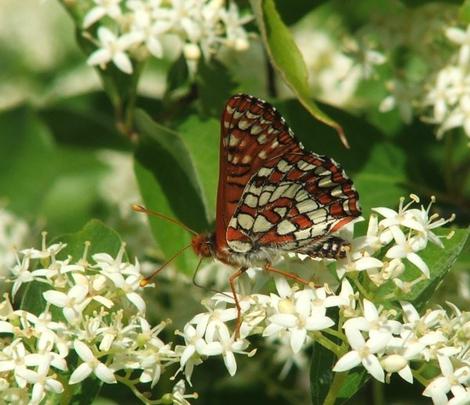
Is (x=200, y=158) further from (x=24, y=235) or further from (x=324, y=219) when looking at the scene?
(x=24, y=235)

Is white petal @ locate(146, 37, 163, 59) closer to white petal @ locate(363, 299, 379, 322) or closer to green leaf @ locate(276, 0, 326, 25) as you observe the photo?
green leaf @ locate(276, 0, 326, 25)

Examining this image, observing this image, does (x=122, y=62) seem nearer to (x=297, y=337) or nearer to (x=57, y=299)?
(x=57, y=299)

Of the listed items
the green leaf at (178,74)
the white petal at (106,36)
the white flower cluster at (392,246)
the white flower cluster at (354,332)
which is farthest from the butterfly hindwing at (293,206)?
the white petal at (106,36)

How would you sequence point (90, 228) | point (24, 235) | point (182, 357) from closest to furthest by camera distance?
1. point (182, 357)
2. point (90, 228)
3. point (24, 235)

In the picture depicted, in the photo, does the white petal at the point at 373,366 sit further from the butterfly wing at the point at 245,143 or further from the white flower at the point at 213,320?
the butterfly wing at the point at 245,143

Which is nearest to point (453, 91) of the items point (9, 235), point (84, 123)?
point (84, 123)

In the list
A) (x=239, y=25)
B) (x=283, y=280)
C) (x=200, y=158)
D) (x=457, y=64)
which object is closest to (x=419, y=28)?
(x=457, y=64)

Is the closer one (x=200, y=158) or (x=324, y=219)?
(x=324, y=219)

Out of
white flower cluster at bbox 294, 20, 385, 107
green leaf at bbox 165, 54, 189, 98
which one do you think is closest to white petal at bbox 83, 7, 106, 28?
green leaf at bbox 165, 54, 189, 98
